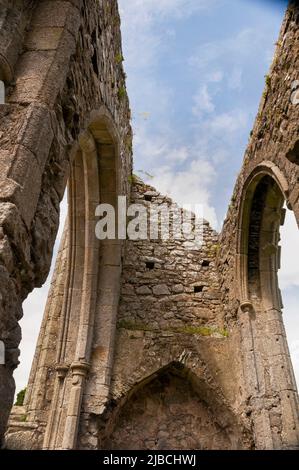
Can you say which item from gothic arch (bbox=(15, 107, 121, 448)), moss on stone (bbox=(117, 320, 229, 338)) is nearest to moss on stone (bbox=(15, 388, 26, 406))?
gothic arch (bbox=(15, 107, 121, 448))

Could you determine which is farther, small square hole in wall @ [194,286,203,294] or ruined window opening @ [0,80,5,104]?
small square hole in wall @ [194,286,203,294]

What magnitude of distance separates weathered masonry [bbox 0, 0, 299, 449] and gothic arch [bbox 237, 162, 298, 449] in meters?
0.02

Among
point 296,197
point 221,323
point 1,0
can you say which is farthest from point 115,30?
point 221,323

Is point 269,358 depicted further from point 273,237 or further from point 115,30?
point 115,30

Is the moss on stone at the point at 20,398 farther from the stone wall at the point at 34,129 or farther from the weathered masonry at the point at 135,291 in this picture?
the stone wall at the point at 34,129

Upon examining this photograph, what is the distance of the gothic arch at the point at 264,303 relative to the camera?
515 centimetres

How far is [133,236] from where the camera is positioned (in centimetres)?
780

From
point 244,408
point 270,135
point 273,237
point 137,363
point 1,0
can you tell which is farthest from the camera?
point 273,237

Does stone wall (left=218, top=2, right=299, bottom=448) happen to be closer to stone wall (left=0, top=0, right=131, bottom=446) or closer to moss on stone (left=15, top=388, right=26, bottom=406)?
stone wall (left=0, top=0, right=131, bottom=446)

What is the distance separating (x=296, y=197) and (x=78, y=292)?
3.84m

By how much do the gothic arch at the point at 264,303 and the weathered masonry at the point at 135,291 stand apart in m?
0.02

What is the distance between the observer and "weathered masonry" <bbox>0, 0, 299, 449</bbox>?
3328mm

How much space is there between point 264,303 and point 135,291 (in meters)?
2.21

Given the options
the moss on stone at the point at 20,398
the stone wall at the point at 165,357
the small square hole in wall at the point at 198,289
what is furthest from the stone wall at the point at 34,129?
the small square hole in wall at the point at 198,289
